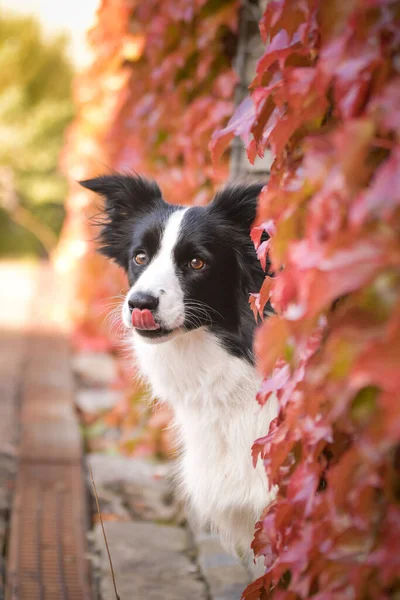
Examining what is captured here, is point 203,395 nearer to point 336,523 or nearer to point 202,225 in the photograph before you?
point 202,225

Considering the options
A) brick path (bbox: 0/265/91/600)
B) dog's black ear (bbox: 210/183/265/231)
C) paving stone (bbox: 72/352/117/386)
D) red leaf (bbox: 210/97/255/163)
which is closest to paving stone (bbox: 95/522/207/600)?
brick path (bbox: 0/265/91/600)

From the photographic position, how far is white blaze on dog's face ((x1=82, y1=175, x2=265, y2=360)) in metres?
2.12

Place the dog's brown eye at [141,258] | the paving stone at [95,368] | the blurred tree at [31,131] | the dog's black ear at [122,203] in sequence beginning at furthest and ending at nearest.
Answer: the blurred tree at [31,131] → the paving stone at [95,368] → the dog's black ear at [122,203] → the dog's brown eye at [141,258]

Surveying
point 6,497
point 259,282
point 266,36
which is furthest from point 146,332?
point 6,497

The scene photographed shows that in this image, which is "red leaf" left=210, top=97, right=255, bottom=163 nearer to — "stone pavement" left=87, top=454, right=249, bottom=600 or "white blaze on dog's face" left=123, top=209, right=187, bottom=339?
"white blaze on dog's face" left=123, top=209, right=187, bottom=339

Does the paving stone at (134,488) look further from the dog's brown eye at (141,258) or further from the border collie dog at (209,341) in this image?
the dog's brown eye at (141,258)

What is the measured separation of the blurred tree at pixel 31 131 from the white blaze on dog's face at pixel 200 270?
37.0 ft

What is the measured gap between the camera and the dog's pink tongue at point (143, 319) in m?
2.06

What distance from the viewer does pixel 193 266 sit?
2240mm

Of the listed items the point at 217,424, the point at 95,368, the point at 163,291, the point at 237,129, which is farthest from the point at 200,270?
the point at 95,368

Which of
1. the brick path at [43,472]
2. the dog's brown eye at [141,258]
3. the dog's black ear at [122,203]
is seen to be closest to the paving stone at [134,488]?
the brick path at [43,472]

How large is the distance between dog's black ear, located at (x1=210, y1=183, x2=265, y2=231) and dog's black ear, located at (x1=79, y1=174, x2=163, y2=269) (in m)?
0.32

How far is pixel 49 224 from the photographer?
548 inches

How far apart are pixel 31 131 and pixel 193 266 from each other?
11709 mm
